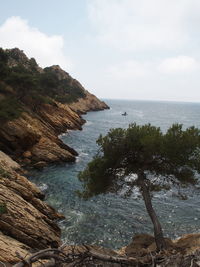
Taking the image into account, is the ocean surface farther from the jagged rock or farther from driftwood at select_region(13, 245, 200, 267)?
driftwood at select_region(13, 245, 200, 267)

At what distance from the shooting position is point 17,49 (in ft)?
449

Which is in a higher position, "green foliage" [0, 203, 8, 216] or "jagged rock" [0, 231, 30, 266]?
"green foliage" [0, 203, 8, 216]

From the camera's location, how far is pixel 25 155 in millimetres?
41812

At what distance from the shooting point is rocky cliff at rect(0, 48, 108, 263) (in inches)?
714

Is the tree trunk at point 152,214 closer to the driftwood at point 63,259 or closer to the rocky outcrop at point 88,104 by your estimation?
the driftwood at point 63,259

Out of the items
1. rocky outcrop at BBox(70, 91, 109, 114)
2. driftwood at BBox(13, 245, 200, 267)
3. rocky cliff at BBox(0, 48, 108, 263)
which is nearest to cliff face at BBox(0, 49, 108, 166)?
rocky cliff at BBox(0, 48, 108, 263)

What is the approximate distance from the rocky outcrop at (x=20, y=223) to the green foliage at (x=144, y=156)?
4672 mm

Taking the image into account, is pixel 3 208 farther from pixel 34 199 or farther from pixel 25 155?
pixel 25 155

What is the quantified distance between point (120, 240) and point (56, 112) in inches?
2283

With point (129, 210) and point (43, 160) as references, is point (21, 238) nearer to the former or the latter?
point (129, 210)

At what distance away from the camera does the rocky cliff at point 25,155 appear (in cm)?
1814

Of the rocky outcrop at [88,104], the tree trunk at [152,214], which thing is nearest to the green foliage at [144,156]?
the tree trunk at [152,214]

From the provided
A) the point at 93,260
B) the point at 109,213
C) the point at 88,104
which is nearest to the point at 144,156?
the point at 109,213

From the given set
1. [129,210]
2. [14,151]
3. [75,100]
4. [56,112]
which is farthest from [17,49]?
[129,210]
